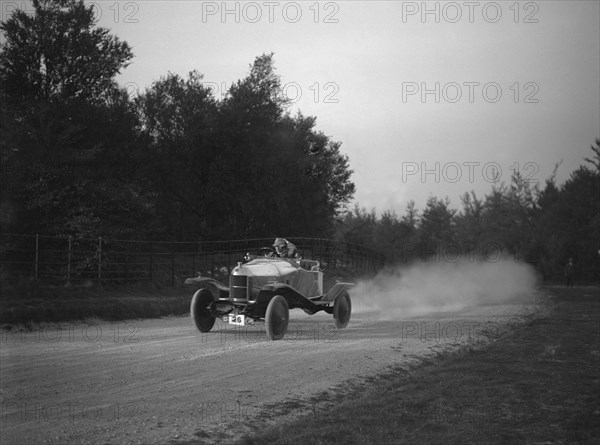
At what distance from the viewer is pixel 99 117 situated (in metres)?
30.3

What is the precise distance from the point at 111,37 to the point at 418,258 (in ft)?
80.8

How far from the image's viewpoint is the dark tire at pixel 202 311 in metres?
16.5

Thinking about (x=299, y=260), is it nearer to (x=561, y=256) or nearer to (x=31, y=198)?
(x=31, y=198)

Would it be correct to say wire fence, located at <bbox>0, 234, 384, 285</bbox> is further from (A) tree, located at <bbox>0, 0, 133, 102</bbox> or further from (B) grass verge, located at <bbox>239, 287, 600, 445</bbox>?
(B) grass verge, located at <bbox>239, 287, 600, 445</bbox>

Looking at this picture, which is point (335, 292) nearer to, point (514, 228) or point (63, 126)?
point (63, 126)

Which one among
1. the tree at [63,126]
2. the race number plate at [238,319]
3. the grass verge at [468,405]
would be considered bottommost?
the grass verge at [468,405]

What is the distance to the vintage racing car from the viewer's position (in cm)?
1561

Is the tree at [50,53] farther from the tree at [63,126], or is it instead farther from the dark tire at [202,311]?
the dark tire at [202,311]

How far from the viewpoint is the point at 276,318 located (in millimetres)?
15383

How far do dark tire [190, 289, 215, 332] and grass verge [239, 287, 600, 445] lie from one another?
596 centimetres

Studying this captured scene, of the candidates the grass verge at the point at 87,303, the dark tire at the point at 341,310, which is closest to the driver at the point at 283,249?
the dark tire at the point at 341,310

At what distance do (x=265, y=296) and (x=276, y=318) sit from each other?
0.69 m

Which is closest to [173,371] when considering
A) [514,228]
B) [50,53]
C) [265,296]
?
[265,296]

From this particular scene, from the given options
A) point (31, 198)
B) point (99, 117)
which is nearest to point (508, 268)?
point (99, 117)
